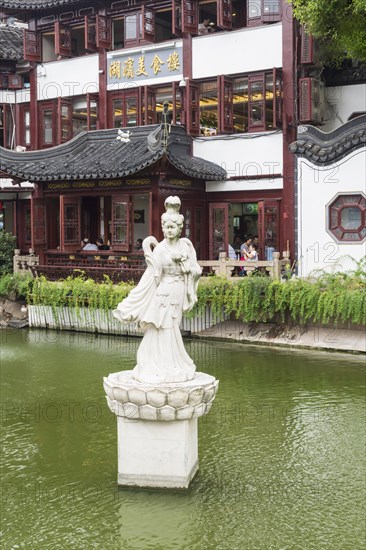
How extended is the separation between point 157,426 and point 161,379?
19.1 inches

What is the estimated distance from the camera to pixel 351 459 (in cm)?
930

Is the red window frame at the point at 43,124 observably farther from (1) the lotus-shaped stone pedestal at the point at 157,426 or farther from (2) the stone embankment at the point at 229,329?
(1) the lotus-shaped stone pedestal at the point at 157,426

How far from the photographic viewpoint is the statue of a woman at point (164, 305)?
8.11m

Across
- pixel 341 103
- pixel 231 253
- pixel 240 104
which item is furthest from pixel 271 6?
pixel 231 253

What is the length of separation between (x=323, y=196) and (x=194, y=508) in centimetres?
1300

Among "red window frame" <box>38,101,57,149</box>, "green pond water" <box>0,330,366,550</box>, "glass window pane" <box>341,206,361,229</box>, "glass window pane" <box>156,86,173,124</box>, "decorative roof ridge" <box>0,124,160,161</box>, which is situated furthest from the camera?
"red window frame" <box>38,101,57,149</box>

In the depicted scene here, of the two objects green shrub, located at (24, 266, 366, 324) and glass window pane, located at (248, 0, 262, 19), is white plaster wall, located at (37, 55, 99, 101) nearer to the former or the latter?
glass window pane, located at (248, 0, 262, 19)

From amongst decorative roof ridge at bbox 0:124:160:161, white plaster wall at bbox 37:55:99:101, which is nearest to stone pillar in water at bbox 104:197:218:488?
decorative roof ridge at bbox 0:124:160:161

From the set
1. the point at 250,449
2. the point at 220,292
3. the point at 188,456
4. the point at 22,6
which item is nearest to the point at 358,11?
the point at 220,292

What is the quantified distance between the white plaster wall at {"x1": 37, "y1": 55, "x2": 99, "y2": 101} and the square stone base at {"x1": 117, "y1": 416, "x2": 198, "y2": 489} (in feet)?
60.6

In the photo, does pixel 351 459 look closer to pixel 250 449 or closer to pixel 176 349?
pixel 250 449

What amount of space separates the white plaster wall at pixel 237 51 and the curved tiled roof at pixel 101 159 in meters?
2.08

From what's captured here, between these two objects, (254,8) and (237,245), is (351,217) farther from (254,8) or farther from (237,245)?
(254,8)

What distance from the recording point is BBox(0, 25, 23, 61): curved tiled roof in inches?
1027
